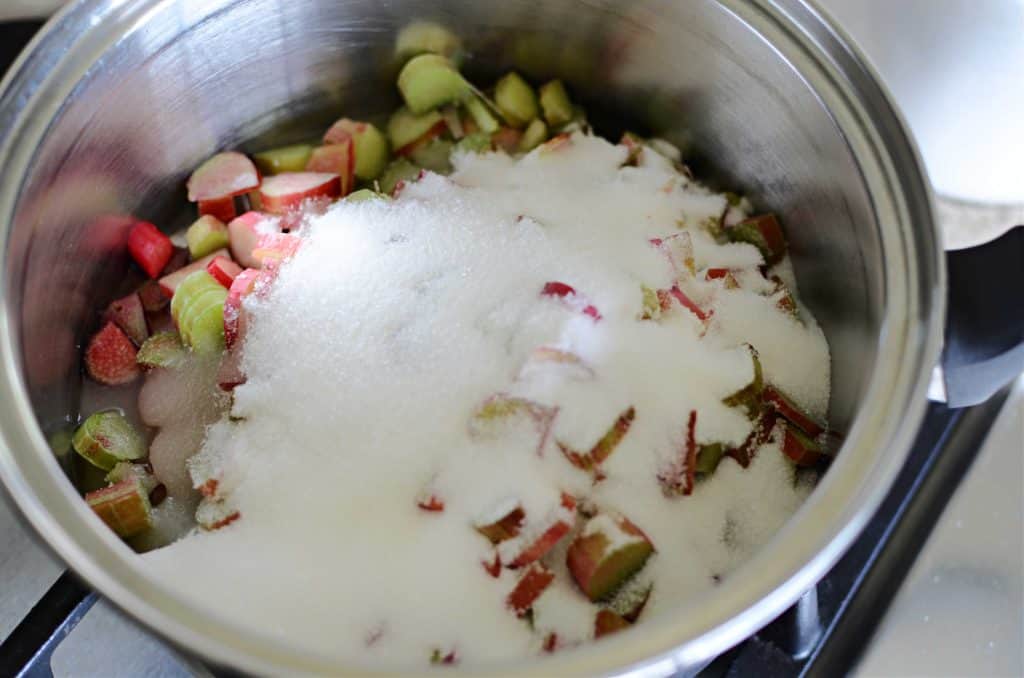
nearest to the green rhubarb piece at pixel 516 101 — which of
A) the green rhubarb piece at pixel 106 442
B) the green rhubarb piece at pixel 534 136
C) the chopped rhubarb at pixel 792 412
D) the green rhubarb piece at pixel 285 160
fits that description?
the green rhubarb piece at pixel 534 136

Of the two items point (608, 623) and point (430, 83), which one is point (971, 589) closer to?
point (608, 623)

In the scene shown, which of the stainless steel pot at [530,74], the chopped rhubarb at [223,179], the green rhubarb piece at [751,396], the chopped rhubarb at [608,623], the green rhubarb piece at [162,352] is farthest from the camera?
the chopped rhubarb at [223,179]

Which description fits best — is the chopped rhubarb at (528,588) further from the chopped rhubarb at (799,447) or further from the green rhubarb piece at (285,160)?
the green rhubarb piece at (285,160)

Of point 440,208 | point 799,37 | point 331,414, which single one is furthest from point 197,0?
point 799,37

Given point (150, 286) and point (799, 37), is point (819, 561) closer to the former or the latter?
point (799, 37)

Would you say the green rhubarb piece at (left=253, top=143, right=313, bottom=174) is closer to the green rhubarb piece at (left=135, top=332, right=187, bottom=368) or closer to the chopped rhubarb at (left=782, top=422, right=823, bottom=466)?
the green rhubarb piece at (left=135, top=332, right=187, bottom=368)

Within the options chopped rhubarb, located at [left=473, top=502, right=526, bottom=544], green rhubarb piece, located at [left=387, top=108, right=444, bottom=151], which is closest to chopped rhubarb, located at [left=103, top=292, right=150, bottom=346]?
green rhubarb piece, located at [left=387, top=108, right=444, bottom=151]

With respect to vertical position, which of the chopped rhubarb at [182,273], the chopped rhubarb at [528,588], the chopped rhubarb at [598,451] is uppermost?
the chopped rhubarb at [598,451]
